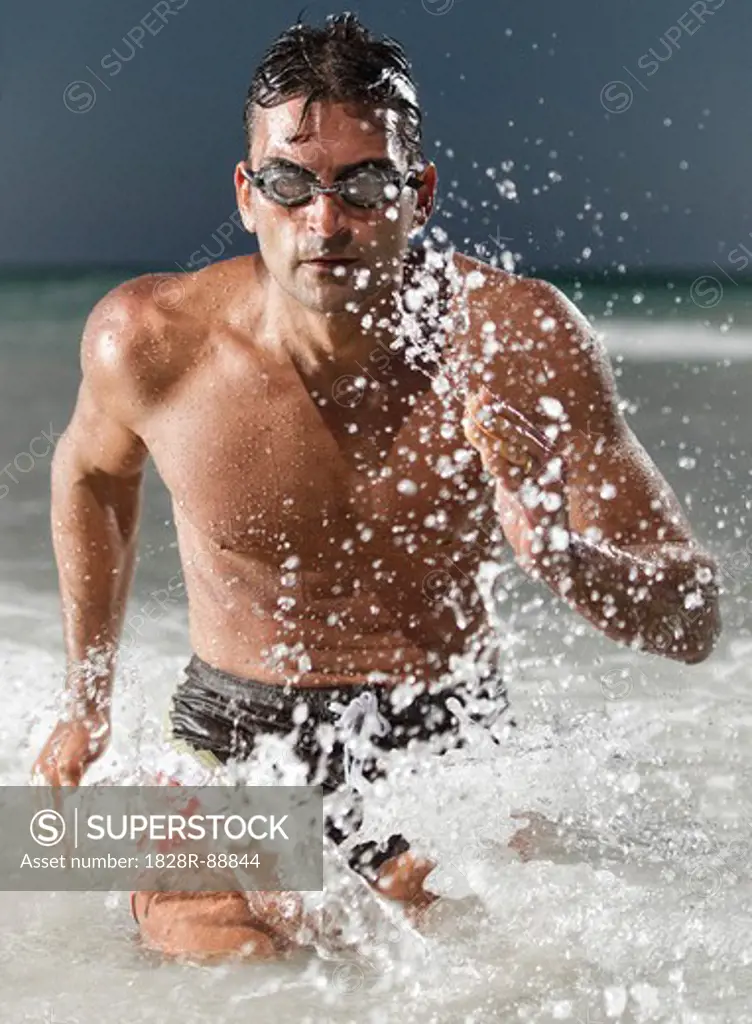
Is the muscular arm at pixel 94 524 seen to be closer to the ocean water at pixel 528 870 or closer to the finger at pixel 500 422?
the ocean water at pixel 528 870

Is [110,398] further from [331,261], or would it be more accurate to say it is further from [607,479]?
[607,479]

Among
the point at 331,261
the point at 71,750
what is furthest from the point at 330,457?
the point at 71,750

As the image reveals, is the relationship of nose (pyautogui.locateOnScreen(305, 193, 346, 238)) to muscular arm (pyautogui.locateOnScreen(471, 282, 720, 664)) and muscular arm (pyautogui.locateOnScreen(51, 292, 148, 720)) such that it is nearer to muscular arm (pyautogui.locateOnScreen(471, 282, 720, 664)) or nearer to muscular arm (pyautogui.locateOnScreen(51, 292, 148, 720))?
muscular arm (pyautogui.locateOnScreen(471, 282, 720, 664))

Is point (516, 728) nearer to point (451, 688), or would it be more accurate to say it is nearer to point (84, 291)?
point (451, 688)

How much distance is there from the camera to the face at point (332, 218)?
2.02 m

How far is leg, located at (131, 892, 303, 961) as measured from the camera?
2084mm

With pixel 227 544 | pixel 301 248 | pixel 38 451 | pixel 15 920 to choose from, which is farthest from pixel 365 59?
pixel 38 451

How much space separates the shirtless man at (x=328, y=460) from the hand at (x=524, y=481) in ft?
0.54

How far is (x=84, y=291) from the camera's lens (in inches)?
601

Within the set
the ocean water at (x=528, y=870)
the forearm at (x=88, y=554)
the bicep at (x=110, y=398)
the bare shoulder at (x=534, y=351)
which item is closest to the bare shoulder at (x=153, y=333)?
the bicep at (x=110, y=398)

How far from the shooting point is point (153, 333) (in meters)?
2.20

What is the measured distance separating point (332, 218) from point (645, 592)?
0.57 meters

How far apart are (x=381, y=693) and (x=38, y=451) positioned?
3730mm

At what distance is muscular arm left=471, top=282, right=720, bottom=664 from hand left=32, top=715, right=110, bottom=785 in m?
0.69
